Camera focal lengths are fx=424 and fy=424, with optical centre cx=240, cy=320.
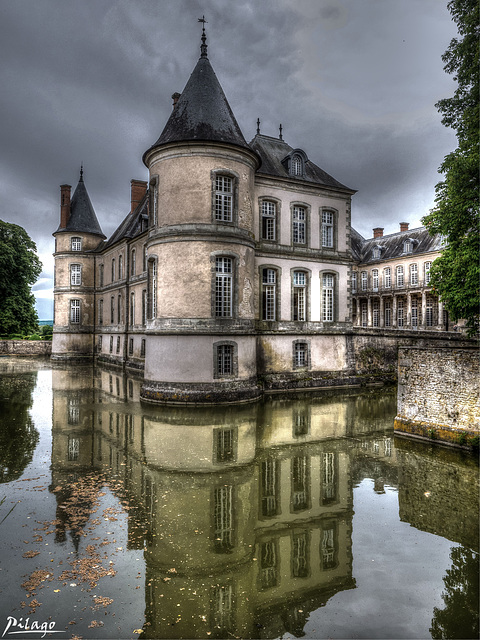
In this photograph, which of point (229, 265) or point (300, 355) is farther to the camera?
point (300, 355)

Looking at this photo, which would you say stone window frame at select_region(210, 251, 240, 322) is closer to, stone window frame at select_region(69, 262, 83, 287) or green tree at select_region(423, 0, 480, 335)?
green tree at select_region(423, 0, 480, 335)

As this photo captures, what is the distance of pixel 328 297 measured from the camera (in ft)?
70.0

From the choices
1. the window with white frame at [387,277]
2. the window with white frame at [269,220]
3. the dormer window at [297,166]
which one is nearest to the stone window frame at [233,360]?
the window with white frame at [269,220]

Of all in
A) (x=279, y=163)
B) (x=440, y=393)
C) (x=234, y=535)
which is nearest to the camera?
(x=234, y=535)

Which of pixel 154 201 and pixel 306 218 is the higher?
Answer: pixel 306 218

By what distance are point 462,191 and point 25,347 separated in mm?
38576

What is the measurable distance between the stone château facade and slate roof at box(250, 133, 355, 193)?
0.25ft

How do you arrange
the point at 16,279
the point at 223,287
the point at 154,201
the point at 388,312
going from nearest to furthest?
the point at 223,287 < the point at 154,201 < the point at 16,279 < the point at 388,312

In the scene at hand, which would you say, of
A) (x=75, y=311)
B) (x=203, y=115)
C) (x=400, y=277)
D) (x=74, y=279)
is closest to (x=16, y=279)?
(x=74, y=279)

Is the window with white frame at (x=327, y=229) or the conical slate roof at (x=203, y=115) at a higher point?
the conical slate roof at (x=203, y=115)

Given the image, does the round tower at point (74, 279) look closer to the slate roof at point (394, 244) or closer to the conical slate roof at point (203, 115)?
the conical slate roof at point (203, 115)

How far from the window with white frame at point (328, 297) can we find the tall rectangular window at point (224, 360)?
6810mm

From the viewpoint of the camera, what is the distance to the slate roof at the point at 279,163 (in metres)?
20.2

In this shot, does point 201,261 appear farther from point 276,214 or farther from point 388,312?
point 388,312
